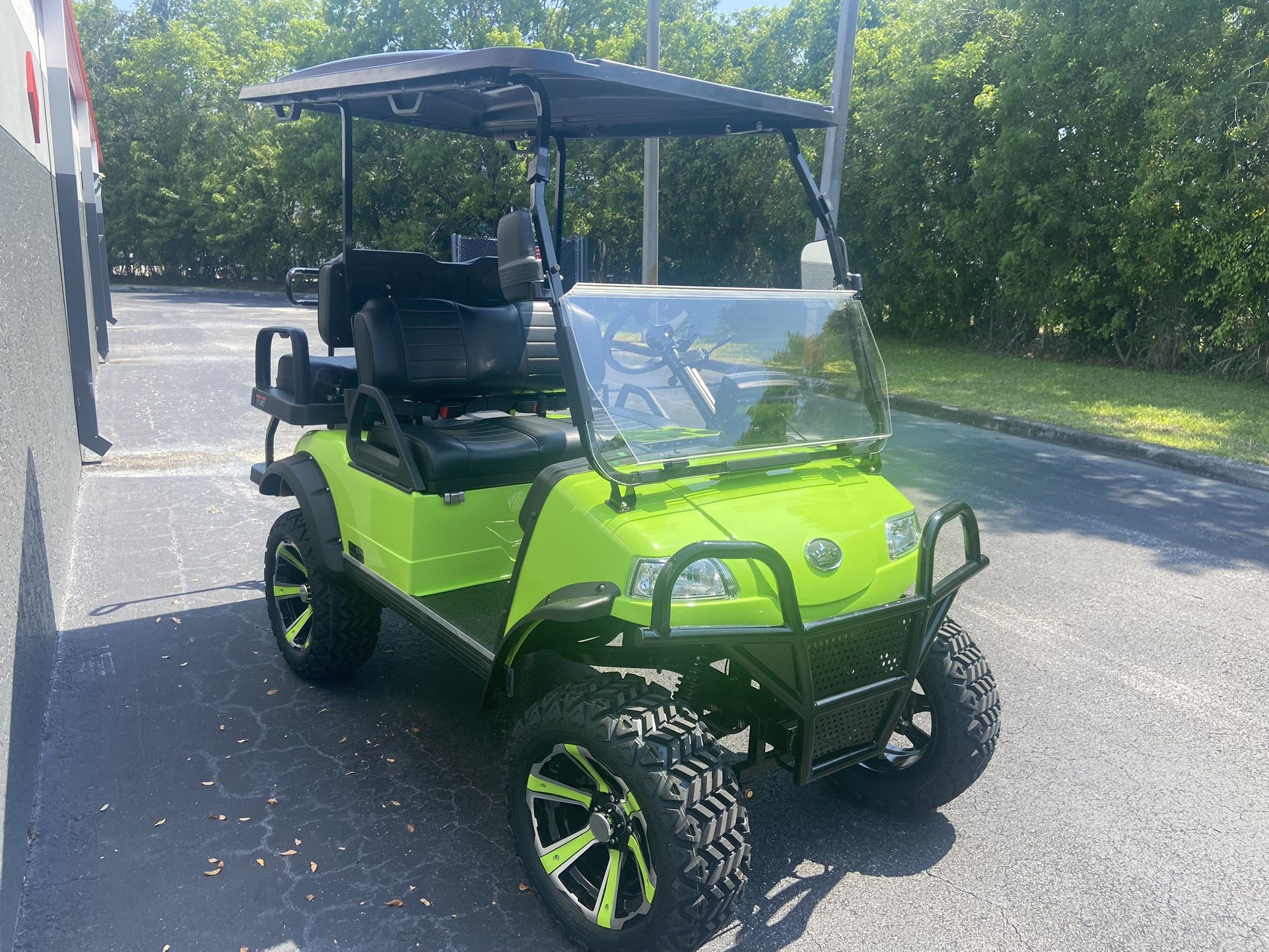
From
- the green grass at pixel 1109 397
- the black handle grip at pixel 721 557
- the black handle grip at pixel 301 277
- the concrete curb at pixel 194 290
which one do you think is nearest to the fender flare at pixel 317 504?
the black handle grip at pixel 301 277

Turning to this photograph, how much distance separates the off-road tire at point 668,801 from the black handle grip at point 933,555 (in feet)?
2.36

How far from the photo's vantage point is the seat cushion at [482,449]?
3412 mm

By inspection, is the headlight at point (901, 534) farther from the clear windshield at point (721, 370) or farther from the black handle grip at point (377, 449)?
the black handle grip at point (377, 449)

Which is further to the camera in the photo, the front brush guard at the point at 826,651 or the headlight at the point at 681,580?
the headlight at the point at 681,580

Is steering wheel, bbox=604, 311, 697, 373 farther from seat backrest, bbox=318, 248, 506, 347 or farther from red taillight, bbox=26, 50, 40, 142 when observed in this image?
red taillight, bbox=26, 50, 40, 142

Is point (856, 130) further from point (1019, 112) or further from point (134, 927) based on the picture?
point (134, 927)

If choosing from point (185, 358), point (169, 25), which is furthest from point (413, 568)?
point (169, 25)

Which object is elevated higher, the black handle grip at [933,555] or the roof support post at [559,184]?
the roof support post at [559,184]

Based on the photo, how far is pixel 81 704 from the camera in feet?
12.7

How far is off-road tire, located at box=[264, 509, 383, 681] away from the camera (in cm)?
388

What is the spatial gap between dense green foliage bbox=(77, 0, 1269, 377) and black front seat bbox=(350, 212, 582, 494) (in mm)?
640

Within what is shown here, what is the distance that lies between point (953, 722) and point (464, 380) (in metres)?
2.43

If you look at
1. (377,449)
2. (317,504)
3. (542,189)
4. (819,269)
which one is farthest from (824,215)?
(317,504)

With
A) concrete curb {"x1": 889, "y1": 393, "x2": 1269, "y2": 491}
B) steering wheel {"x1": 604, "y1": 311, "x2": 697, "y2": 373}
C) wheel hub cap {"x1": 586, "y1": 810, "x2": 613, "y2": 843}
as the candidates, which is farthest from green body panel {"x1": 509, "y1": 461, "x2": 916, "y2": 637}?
concrete curb {"x1": 889, "y1": 393, "x2": 1269, "y2": 491}
